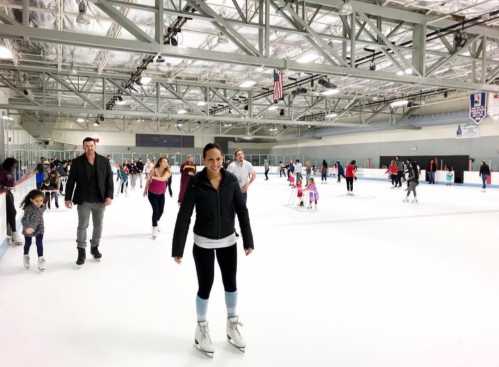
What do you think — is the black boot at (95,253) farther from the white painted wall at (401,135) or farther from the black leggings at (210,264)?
the white painted wall at (401,135)

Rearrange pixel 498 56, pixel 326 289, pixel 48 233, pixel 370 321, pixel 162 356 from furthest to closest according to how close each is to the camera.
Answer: pixel 498 56, pixel 48 233, pixel 326 289, pixel 370 321, pixel 162 356

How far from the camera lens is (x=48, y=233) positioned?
686 centimetres

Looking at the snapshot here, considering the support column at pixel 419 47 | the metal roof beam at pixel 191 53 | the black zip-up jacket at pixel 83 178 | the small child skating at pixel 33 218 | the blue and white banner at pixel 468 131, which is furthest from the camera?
the blue and white banner at pixel 468 131

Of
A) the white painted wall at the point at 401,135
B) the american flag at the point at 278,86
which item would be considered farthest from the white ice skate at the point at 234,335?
the white painted wall at the point at 401,135

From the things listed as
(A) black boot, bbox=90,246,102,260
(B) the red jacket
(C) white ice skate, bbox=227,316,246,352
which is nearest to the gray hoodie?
(A) black boot, bbox=90,246,102,260

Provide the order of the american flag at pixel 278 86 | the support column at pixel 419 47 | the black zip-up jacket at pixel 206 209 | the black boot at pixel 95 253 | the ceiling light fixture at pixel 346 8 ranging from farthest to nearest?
the american flag at pixel 278 86
the support column at pixel 419 47
the ceiling light fixture at pixel 346 8
the black boot at pixel 95 253
the black zip-up jacket at pixel 206 209

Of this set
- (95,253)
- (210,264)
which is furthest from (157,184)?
(210,264)

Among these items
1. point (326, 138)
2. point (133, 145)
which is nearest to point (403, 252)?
point (326, 138)

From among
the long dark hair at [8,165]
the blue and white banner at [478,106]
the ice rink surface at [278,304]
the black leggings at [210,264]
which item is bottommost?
the ice rink surface at [278,304]

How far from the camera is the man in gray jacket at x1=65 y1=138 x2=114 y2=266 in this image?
4.56 metres

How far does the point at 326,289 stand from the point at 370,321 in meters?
0.82

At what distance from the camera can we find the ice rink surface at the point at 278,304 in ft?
8.70

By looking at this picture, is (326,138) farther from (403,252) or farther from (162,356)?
(162,356)

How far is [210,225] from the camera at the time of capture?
2525 millimetres
